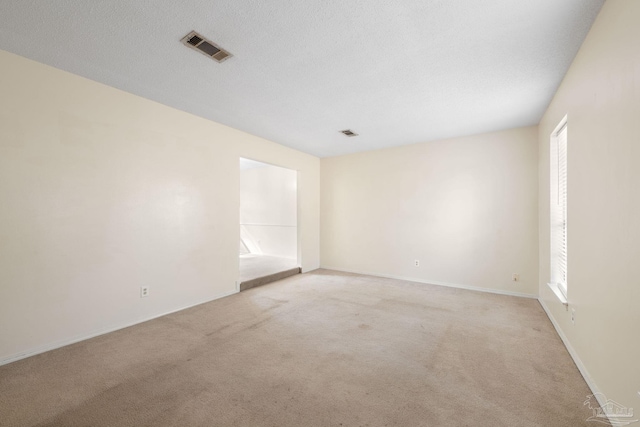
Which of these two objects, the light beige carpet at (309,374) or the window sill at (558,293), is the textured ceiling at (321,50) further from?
the light beige carpet at (309,374)

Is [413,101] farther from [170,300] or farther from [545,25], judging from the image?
[170,300]

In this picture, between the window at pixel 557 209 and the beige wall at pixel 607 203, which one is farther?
the window at pixel 557 209

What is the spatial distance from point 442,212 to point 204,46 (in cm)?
420

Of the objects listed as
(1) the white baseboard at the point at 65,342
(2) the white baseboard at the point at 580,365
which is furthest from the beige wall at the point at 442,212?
(1) the white baseboard at the point at 65,342

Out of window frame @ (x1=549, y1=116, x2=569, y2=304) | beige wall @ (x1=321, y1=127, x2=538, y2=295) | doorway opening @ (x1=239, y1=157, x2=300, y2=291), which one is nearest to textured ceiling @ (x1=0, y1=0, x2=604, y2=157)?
window frame @ (x1=549, y1=116, x2=569, y2=304)

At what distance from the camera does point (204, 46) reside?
2064 millimetres

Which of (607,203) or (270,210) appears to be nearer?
(607,203)

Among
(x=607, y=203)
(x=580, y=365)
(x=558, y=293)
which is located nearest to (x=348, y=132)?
(x=607, y=203)

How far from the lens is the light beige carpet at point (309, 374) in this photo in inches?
63.0

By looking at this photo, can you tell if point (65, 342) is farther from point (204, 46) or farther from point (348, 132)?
point (348, 132)

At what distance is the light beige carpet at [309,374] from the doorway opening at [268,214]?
3.72 meters

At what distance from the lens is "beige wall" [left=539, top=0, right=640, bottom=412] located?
4.38 ft

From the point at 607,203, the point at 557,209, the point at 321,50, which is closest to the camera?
the point at 607,203

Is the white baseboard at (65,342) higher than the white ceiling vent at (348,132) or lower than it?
lower
